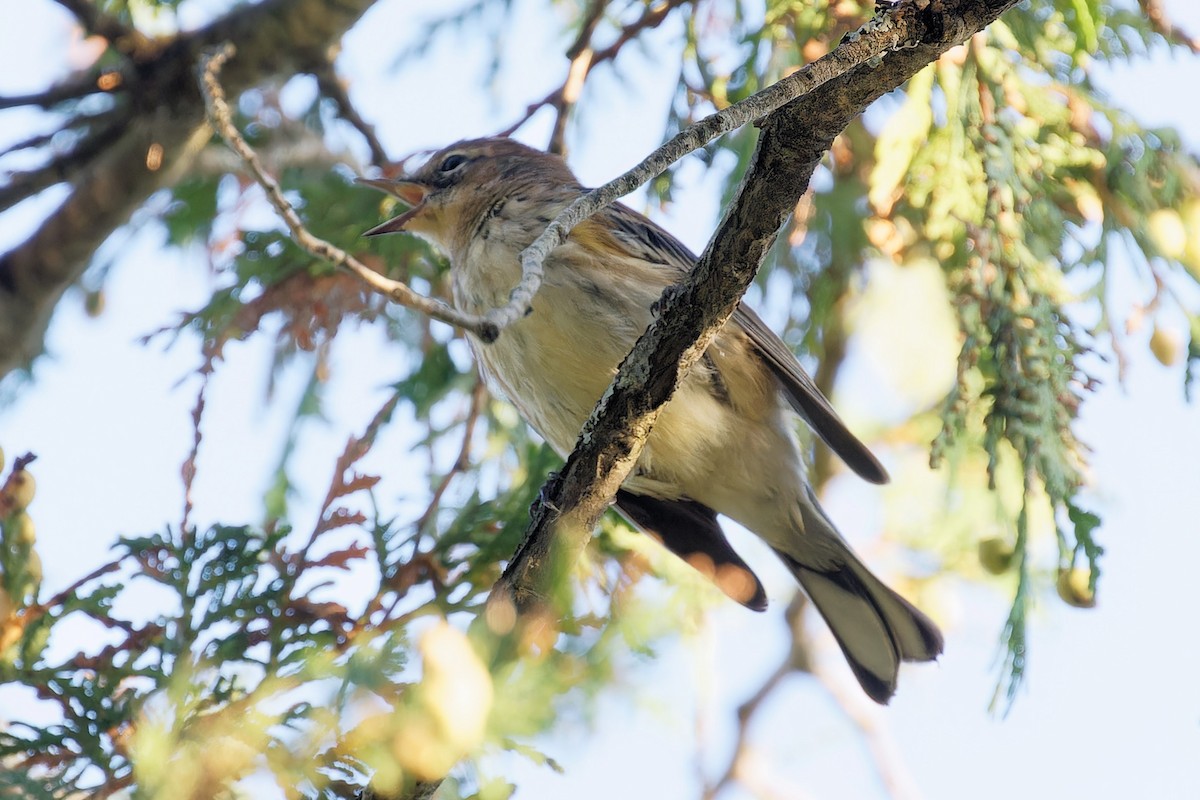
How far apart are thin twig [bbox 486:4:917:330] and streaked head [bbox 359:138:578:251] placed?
1.89 metres

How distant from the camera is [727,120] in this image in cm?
200

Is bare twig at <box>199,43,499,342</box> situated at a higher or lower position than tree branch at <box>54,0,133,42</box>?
lower

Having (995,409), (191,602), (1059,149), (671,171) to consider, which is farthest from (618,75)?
(191,602)

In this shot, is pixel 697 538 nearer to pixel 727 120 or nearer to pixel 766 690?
pixel 766 690

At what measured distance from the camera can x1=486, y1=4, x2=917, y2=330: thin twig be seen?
6.29 ft

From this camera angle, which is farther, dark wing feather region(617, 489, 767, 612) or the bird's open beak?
the bird's open beak

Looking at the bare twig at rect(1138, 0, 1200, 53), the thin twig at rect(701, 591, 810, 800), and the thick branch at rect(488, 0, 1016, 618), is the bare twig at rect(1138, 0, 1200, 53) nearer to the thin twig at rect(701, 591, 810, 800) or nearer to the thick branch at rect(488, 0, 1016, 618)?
the thick branch at rect(488, 0, 1016, 618)

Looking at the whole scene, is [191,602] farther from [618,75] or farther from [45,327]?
[618,75]

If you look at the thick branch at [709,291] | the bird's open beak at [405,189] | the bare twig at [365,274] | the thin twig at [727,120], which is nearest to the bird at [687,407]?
the bird's open beak at [405,189]

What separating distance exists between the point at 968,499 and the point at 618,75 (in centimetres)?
220

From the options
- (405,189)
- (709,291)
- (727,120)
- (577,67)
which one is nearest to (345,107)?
(405,189)

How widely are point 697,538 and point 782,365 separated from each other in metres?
0.67

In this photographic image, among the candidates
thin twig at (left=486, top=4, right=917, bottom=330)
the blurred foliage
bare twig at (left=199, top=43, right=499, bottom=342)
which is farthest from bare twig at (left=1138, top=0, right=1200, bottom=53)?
bare twig at (left=199, top=43, right=499, bottom=342)

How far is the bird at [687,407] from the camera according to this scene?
3.50 metres
